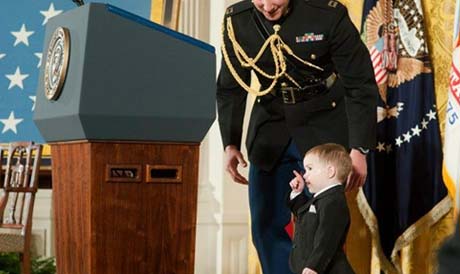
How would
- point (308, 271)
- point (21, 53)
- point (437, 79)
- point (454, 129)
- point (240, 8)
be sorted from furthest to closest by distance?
1. point (21, 53)
2. point (437, 79)
3. point (454, 129)
4. point (240, 8)
5. point (308, 271)

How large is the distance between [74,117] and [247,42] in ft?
3.15

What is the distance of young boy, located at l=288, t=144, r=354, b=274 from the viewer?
8.46ft

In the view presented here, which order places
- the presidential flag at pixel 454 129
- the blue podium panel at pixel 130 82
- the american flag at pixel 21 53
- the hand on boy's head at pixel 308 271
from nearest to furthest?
the blue podium panel at pixel 130 82, the hand on boy's head at pixel 308 271, the presidential flag at pixel 454 129, the american flag at pixel 21 53

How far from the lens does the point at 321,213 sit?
2602 millimetres

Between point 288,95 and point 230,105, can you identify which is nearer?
point 288,95

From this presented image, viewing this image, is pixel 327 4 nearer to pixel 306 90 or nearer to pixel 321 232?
pixel 306 90

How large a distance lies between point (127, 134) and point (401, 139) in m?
1.93

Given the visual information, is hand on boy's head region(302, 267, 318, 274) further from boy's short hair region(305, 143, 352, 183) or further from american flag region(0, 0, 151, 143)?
american flag region(0, 0, 151, 143)

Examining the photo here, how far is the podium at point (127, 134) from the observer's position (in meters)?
1.99

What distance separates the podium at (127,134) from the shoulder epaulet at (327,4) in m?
0.64

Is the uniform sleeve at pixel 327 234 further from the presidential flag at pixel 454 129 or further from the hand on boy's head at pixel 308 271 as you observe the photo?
the presidential flag at pixel 454 129

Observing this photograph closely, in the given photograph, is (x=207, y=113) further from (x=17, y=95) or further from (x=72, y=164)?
(x=17, y=95)

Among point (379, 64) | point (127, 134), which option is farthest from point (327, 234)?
point (379, 64)

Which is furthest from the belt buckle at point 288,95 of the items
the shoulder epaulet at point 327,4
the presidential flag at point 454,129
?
the presidential flag at point 454,129
